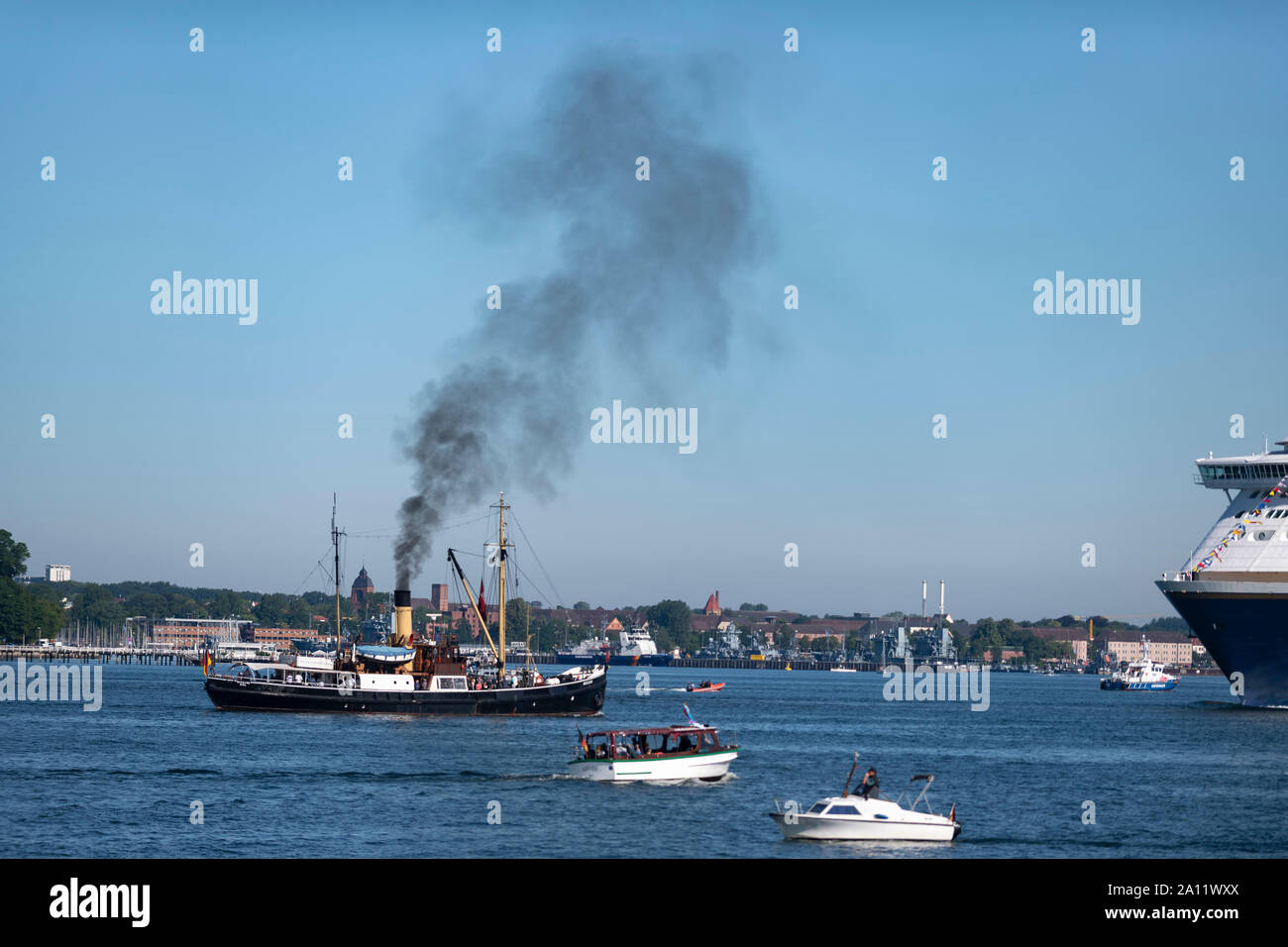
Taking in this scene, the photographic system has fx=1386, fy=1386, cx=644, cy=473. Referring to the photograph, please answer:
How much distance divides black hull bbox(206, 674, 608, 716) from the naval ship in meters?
44.9

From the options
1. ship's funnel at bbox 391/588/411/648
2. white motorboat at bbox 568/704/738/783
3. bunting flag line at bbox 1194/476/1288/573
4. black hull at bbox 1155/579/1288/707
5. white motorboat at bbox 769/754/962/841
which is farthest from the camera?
ship's funnel at bbox 391/588/411/648

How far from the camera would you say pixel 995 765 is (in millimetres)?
76312

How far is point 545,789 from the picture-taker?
202 ft

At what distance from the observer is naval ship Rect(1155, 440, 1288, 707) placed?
94.0 meters

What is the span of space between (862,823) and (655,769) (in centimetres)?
1835

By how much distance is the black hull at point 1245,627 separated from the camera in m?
93.2

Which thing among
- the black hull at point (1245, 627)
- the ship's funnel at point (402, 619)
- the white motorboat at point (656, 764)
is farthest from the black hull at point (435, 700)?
the black hull at point (1245, 627)

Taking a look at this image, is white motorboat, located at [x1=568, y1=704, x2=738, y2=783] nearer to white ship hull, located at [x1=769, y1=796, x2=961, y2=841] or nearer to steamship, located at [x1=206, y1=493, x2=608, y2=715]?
white ship hull, located at [x1=769, y1=796, x2=961, y2=841]

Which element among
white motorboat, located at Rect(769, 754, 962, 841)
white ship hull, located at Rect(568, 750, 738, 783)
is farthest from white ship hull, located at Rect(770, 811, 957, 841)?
white ship hull, located at Rect(568, 750, 738, 783)

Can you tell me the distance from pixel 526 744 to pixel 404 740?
7726mm

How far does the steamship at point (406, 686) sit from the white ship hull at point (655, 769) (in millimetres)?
39653
